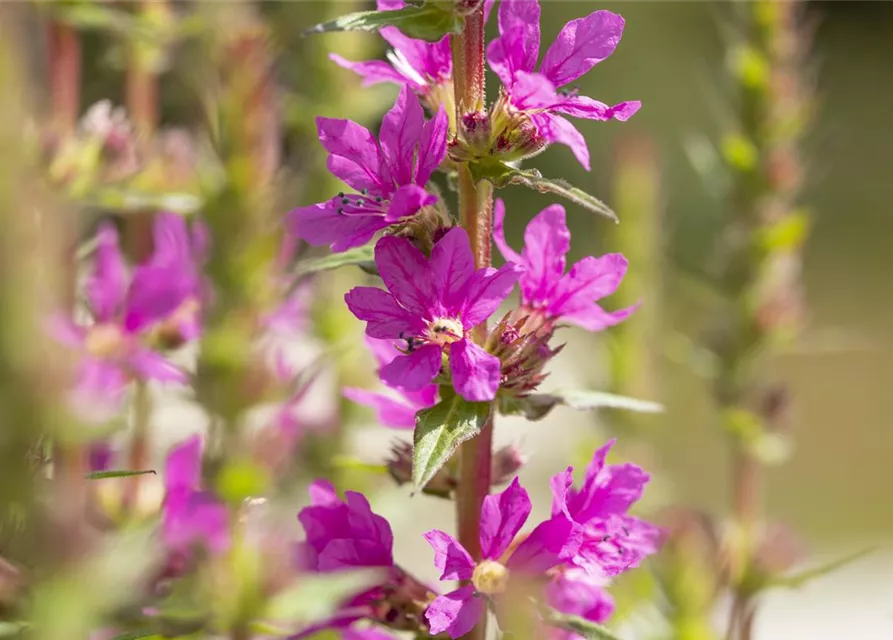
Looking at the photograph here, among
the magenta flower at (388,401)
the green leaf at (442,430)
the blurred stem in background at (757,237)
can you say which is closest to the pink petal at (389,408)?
the magenta flower at (388,401)

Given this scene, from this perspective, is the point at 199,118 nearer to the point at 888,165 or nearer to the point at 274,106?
the point at 274,106

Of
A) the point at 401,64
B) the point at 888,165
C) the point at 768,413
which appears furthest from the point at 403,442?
the point at 888,165

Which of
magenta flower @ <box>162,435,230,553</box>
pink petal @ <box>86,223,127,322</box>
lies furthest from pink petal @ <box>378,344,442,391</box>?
pink petal @ <box>86,223,127,322</box>

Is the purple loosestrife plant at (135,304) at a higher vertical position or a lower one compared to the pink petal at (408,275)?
lower

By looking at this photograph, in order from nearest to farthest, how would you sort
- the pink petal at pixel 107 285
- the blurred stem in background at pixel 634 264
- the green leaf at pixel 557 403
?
the green leaf at pixel 557 403, the pink petal at pixel 107 285, the blurred stem in background at pixel 634 264

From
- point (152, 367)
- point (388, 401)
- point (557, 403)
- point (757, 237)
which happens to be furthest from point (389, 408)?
point (757, 237)

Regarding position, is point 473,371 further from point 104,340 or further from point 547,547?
point 104,340

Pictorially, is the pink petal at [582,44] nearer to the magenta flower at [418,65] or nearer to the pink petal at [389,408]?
the magenta flower at [418,65]
